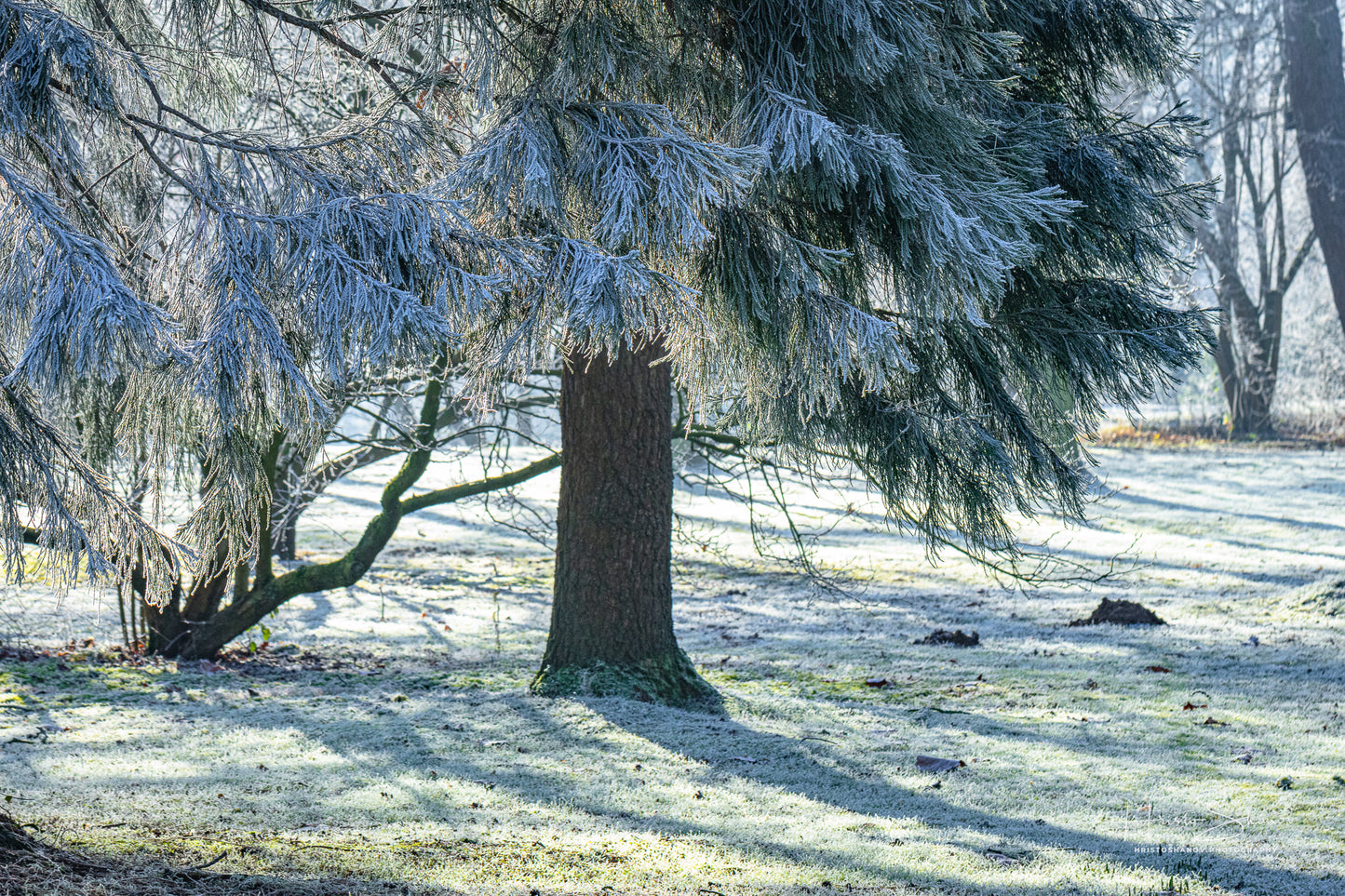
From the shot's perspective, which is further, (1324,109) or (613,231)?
(1324,109)

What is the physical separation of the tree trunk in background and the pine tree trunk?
9.40 metres

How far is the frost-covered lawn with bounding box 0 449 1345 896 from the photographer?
4.15 metres

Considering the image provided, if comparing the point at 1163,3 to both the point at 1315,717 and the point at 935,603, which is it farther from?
the point at 935,603

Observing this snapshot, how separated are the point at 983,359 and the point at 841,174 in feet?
6.36

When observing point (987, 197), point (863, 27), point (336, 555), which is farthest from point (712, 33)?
point (336, 555)

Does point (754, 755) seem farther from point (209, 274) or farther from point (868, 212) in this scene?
point (209, 274)

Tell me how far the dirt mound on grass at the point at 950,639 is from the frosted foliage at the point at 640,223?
136 inches

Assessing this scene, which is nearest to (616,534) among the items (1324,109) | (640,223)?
(640,223)

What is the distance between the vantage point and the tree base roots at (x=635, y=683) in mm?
6555

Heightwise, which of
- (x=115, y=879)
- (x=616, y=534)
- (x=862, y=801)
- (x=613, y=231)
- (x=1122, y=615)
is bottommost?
(x=862, y=801)

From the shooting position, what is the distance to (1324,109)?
39.7 ft

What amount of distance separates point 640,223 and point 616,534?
11.0ft

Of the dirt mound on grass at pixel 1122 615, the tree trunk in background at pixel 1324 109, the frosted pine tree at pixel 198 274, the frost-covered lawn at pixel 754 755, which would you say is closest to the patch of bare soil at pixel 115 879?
the frost-covered lawn at pixel 754 755

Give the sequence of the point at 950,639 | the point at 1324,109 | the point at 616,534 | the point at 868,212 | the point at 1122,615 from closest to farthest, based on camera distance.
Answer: the point at 868,212
the point at 616,534
the point at 950,639
the point at 1122,615
the point at 1324,109
